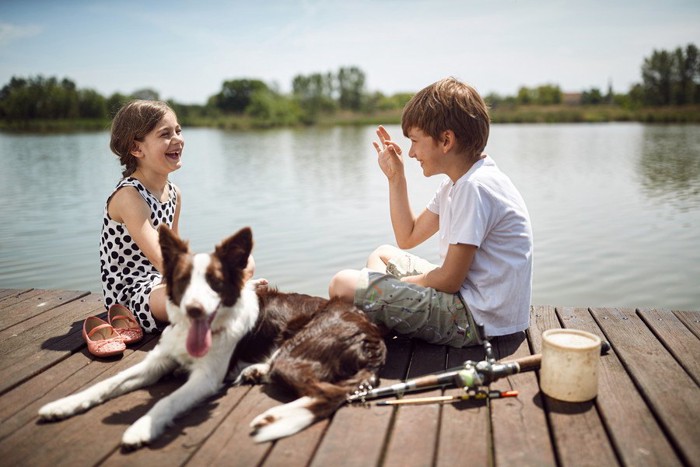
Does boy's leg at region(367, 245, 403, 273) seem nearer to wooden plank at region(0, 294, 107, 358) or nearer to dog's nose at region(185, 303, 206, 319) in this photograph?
dog's nose at region(185, 303, 206, 319)

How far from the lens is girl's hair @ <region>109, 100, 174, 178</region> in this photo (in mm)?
4625

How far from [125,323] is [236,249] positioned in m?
1.77

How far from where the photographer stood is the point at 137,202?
14.5ft

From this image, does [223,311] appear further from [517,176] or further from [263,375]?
[517,176]

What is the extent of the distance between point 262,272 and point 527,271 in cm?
609

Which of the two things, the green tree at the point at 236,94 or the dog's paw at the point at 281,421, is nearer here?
the dog's paw at the point at 281,421

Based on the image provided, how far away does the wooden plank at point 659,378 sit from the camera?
9.44 feet

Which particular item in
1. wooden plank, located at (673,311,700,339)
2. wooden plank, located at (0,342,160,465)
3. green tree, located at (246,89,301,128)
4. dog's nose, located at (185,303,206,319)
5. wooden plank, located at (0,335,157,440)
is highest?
green tree, located at (246,89,301,128)

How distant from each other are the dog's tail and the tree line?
363 centimetres

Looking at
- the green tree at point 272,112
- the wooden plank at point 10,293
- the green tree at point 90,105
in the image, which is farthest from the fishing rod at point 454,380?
the green tree at point 272,112

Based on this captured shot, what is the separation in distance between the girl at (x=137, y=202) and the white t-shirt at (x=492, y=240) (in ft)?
8.09

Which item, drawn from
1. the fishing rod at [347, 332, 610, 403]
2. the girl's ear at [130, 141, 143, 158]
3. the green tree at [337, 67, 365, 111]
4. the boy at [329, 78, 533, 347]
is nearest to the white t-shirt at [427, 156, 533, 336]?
the boy at [329, 78, 533, 347]

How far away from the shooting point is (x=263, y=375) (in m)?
3.59

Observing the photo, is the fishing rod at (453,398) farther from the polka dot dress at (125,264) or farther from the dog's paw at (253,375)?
the polka dot dress at (125,264)
